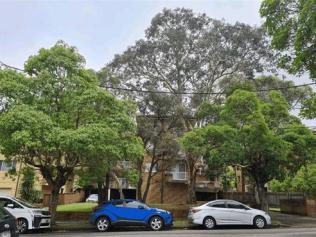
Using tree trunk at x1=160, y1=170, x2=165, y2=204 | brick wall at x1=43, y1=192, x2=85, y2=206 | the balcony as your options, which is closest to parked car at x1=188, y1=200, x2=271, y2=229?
tree trunk at x1=160, y1=170, x2=165, y2=204

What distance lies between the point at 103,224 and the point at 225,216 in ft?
20.7

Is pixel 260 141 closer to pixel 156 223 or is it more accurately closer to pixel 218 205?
pixel 218 205

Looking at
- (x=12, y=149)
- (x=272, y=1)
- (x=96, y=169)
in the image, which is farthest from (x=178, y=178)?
(x=272, y=1)

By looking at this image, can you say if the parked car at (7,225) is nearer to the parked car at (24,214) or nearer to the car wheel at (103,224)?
the parked car at (24,214)

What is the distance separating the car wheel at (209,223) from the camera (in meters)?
20.2

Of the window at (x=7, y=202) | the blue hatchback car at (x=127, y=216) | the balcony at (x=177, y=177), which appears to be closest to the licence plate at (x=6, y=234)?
the window at (x=7, y=202)

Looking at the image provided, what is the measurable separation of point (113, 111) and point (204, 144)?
6.43 metres

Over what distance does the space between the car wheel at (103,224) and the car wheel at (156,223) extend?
210 cm

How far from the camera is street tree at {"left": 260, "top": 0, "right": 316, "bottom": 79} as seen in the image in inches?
383

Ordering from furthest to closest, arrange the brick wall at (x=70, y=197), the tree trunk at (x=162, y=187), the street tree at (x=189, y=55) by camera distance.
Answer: the tree trunk at (x=162, y=187), the brick wall at (x=70, y=197), the street tree at (x=189, y=55)

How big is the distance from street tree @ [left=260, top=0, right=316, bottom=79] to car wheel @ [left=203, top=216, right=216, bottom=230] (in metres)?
11.2

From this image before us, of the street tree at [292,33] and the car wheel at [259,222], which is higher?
the street tree at [292,33]

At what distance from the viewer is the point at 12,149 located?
1819 centimetres

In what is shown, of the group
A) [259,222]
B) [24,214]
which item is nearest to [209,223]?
[259,222]
